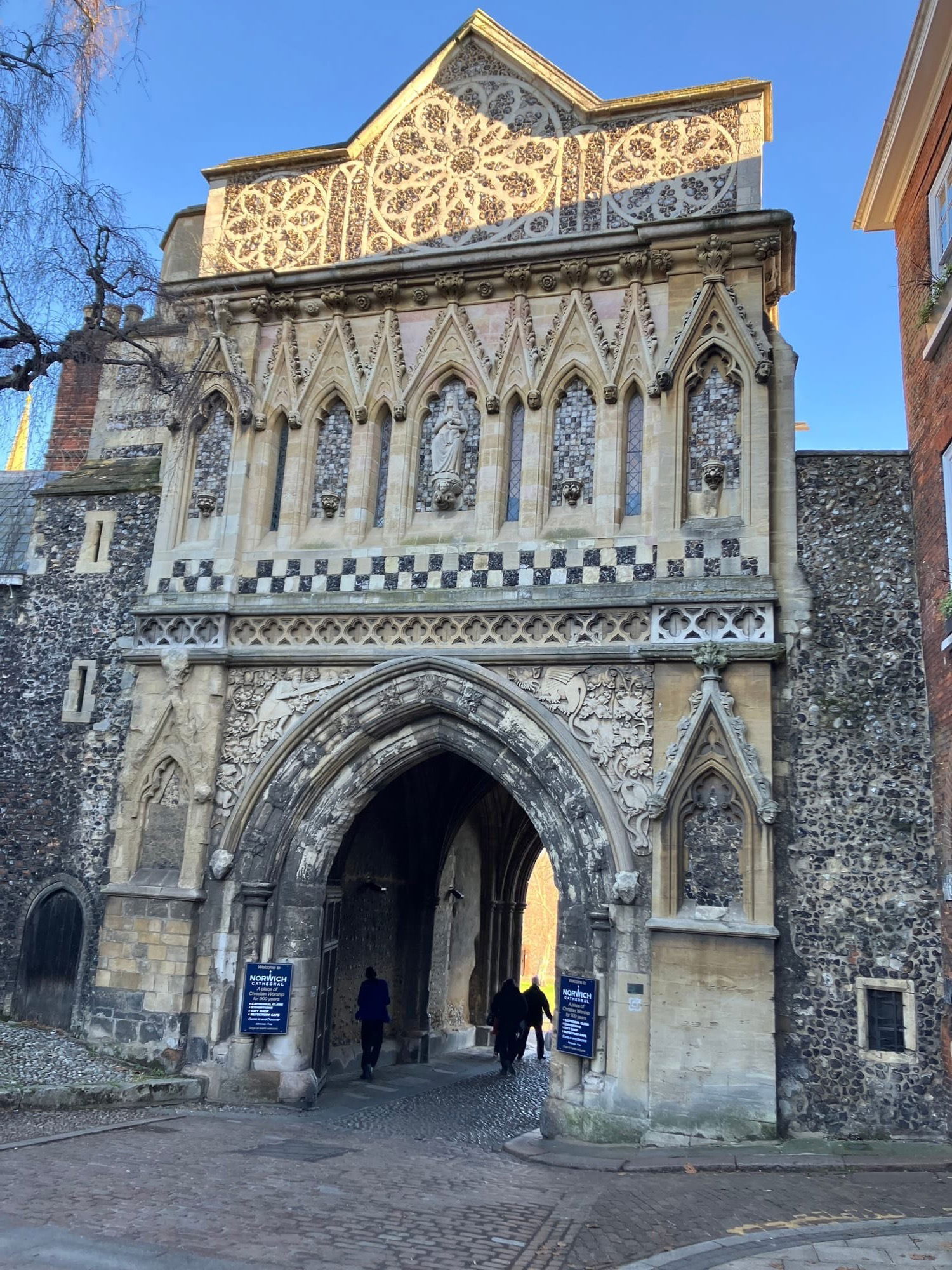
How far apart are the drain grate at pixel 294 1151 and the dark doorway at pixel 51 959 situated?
14.1 ft

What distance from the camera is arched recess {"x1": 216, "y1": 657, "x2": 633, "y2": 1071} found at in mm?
11552

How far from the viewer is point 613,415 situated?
12430mm

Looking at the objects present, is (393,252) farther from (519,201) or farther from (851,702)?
(851,702)

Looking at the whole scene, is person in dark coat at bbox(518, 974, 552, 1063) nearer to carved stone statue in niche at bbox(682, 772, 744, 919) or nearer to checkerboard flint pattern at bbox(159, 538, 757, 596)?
A: carved stone statue in niche at bbox(682, 772, 744, 919)

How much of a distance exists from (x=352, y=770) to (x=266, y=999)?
2640 mm

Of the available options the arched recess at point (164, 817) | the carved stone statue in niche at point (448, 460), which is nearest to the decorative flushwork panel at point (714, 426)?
the carved stone statue in niche at point (448, 460)

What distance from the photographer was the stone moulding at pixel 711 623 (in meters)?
11.1

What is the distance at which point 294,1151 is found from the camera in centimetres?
934

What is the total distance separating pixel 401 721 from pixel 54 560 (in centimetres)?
542

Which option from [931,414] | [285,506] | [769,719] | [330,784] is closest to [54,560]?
[285,506]

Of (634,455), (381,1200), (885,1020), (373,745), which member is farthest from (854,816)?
(381,1200)

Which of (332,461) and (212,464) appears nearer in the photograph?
(332,461)

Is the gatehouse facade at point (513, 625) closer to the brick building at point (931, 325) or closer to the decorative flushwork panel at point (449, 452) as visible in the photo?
the decorative flushwork panel at point (449, 452)

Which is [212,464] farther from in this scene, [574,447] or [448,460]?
[574,447]
